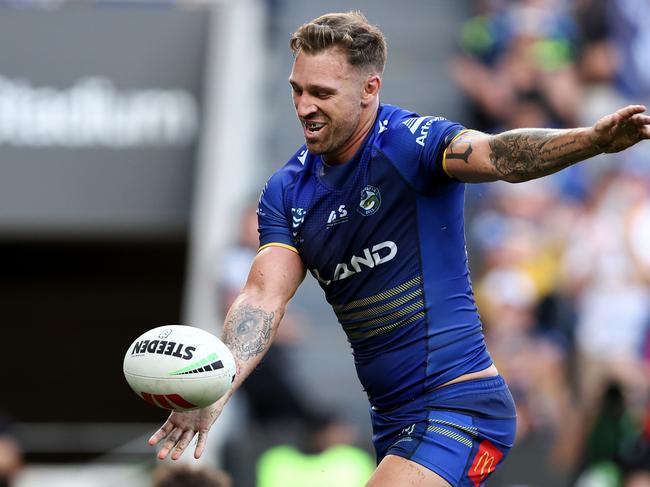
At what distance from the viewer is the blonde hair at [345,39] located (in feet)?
21.3

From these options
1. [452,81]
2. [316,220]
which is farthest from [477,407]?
[452,81]

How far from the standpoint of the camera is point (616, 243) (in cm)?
1409

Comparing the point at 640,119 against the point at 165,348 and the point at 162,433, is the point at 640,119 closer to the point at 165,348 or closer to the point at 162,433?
the point at 165,348

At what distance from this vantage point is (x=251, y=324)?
21.9 ft

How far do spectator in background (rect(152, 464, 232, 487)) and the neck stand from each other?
1.65m

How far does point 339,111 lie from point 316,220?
0.57 meters

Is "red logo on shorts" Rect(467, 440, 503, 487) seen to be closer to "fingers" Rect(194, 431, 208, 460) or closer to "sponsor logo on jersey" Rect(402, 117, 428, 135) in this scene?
"fingers" Rect(194, 431, 208, 460)

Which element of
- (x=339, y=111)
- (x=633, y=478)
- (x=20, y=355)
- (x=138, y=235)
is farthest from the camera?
(x=20, y=355)

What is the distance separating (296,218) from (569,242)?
8.03m

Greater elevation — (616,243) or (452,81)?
(452,81)

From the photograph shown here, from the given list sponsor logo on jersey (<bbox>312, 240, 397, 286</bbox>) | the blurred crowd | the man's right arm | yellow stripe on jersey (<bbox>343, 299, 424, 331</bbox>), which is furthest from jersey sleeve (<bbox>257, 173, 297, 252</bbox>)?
the blurred crowd

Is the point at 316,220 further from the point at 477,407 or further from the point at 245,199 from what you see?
the point at 245,199

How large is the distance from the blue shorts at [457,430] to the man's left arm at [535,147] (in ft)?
3.49

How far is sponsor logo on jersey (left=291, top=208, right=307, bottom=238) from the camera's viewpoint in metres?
6.79
